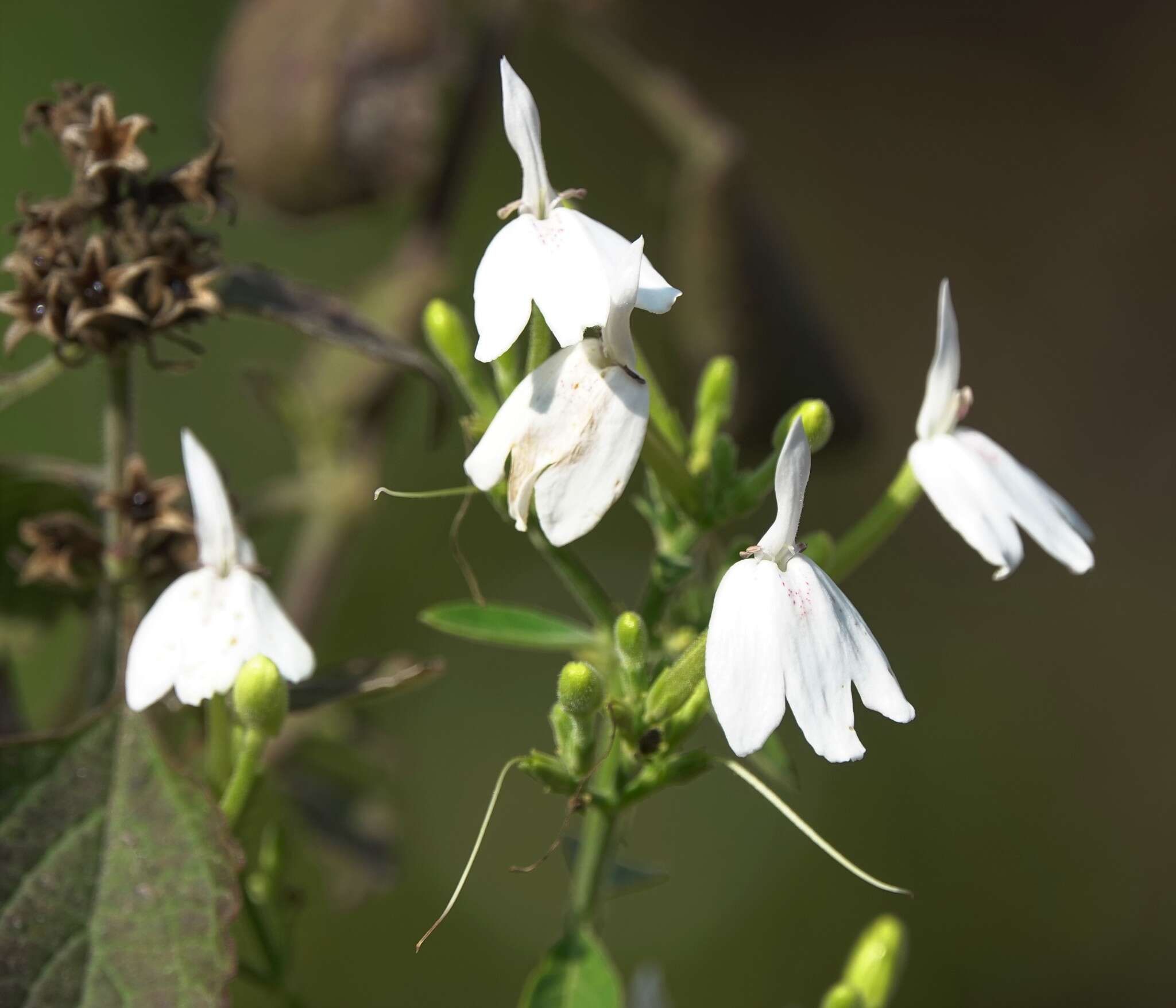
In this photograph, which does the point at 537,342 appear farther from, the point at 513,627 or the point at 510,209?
the point at 513,627

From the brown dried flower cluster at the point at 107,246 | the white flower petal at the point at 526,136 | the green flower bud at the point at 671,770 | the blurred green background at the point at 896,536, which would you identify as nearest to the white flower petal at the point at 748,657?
the green flower bud at the point at 671,770

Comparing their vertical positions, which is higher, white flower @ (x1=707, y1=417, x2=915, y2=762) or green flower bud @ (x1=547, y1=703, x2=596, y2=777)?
white flower @ (x1=707, y1=417, x2=915, y2=762)

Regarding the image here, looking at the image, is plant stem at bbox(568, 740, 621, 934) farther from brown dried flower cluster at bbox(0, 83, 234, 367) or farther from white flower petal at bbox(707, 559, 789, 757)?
brown dried flower cluster at bbox(0, 83, 234, 367)

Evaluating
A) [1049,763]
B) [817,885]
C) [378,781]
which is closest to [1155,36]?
[1049,763]

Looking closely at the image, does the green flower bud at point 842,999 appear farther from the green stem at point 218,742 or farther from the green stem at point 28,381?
the green stem at point 28,381

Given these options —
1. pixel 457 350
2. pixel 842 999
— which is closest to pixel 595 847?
pixel 842 999

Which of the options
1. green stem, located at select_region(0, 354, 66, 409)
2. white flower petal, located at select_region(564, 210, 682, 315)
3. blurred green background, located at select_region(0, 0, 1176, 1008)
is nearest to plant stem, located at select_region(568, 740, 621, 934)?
white flower petal, located at select_region(564, 210, 682, 315)
